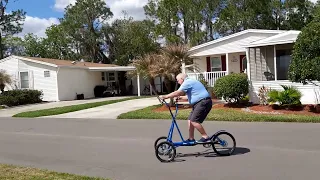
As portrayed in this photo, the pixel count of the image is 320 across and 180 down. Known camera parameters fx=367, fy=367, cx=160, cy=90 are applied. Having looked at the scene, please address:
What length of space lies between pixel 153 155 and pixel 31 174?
2.51 metres

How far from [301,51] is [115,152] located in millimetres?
8541

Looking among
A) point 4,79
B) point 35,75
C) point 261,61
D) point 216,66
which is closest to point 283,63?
point 261,61

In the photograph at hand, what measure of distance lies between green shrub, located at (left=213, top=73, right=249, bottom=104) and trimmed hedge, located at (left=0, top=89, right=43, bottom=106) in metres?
14.8

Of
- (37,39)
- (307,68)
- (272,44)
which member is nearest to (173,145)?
(307,68)

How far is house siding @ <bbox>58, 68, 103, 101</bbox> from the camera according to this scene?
2789 centimetres

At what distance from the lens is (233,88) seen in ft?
52.5

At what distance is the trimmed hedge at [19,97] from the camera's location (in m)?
24.4

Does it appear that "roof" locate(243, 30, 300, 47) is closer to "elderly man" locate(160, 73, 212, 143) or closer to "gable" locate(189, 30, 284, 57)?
"gable" locate(189, 30, 284, 57)

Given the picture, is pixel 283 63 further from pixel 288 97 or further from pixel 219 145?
pixel 219 145

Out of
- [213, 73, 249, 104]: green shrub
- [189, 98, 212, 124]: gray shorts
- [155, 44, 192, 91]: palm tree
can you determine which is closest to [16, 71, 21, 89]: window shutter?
[155, 44, 192, 91]: palm tree

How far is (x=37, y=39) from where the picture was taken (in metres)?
54.6

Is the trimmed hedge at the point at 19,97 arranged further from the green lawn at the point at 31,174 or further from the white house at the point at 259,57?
the green lawn at the point at 31,174

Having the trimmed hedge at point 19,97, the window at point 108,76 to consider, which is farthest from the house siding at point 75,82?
the trimmed hedge at point 19,97

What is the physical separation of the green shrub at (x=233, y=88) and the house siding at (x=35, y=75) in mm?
15237
